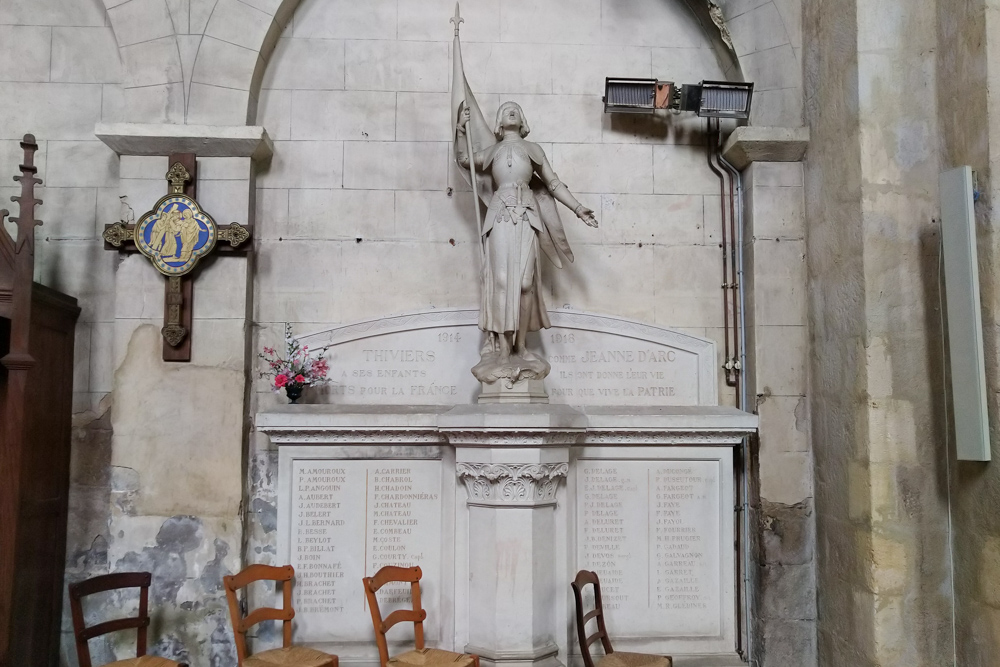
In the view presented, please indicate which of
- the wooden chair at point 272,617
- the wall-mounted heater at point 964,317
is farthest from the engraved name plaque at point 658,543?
the wooden chair at point 272,617

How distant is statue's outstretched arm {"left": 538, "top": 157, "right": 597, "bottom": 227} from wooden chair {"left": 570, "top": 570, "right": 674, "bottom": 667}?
78.7 inches

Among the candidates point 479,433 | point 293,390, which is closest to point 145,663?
point 293,390

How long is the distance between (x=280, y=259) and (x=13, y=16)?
2401mm

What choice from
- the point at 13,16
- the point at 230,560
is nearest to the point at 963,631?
the point at 230,560

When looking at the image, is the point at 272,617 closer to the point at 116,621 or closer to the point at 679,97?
the point at 116,621

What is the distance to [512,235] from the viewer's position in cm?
472

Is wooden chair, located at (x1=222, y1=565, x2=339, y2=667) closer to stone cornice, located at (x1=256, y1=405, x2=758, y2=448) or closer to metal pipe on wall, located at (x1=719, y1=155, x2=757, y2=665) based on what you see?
stone cornice, located at (x1=256, y1=405, x2=758, y2=448)

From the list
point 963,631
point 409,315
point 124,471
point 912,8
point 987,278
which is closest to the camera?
point 987,278

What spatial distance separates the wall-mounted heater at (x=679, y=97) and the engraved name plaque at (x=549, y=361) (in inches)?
54.9

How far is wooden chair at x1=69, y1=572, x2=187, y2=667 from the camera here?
417 centimetres

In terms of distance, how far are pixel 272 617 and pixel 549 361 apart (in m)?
2.21

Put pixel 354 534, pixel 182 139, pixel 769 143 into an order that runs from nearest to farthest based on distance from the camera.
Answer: pixel 354 534 → pixel 182 139 → pixel 769 143

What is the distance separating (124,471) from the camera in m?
4.80

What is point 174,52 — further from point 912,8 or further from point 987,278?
point 987,278
